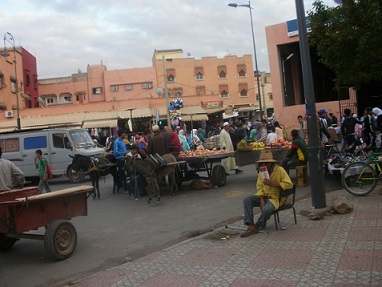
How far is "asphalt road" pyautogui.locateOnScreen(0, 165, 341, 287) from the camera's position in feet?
19.4

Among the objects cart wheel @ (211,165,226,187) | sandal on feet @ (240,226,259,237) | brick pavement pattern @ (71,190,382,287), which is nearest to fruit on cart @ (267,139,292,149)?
cart wheel @ (211,165,226,187)

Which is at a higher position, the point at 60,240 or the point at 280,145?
the point at 280,145

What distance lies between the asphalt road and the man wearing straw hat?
3.58 feet

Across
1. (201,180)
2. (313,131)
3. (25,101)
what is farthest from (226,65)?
(313,131)

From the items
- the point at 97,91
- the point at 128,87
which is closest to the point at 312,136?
the point at 128,87

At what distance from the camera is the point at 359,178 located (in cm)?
869

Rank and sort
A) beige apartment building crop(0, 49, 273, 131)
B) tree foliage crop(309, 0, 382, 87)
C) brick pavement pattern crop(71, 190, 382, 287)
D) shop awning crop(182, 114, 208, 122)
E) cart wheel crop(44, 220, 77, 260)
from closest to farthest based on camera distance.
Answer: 1. brick pavement pattern crop(71, 190, 382, 287)
2. cart wheel crop(44, 220, 77, 260)
3. tree foliage crop(309, 0, 382, 87)
4. shop awning crop(182, 114, 208, 122)
5. beige apartment building crop(0, 49, 273, 131)

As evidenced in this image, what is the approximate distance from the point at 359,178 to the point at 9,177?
266 inches

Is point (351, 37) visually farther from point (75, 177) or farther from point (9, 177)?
point (75, 177)

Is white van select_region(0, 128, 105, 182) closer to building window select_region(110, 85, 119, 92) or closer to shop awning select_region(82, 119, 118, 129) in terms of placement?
shop awning select_region(82, 119, 118, 129)

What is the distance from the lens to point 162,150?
11.5m

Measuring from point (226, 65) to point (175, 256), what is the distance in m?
52.7

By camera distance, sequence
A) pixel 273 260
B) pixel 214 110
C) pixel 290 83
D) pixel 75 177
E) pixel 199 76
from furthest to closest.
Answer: pixel 199 76
pixel 214 110
pixel 290 83
pixel 75 177
pixel 273 260

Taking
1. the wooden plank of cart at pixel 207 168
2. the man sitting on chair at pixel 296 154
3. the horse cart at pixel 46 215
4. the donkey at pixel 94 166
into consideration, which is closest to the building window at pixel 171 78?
the wooden plank of cart at pixel 207 168
